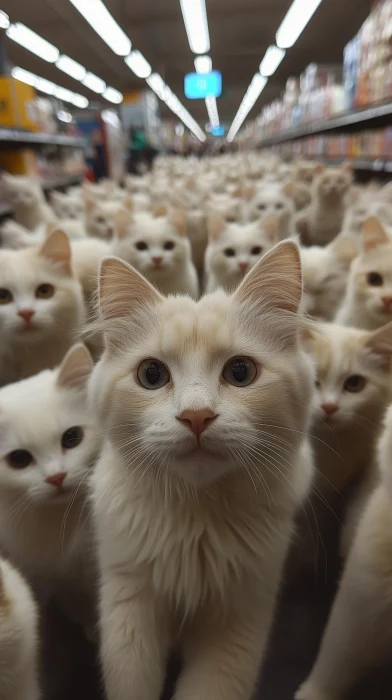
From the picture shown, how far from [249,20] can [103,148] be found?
6.78ft

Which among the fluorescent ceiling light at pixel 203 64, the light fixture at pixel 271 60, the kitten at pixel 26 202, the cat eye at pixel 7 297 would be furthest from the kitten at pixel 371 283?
the fluorescent ceiling light at pixel 203 64

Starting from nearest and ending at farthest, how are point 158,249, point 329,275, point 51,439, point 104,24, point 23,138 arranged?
point 51,439
point 329,275
point 158,249
point 23,138
point 104,24

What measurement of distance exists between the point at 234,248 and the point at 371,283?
2.16 ft

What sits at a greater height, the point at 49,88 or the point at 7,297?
the point at 49,88

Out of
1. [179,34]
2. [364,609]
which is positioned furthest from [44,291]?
[179,34]

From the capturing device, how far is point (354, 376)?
112 cm

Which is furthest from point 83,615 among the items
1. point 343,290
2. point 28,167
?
point 28,167

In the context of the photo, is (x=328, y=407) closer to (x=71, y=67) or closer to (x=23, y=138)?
(x=23, y=138)

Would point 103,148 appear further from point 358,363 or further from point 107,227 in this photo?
point 358,363

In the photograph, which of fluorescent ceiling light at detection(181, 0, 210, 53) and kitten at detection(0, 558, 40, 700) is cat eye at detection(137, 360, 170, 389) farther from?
fluorescent ceiling light at detection(181, 0, 210, 53)

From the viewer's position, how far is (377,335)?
109cm

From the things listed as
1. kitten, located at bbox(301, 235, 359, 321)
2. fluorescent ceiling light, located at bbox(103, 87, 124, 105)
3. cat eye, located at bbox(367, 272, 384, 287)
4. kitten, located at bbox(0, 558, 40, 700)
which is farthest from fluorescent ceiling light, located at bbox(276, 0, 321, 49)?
fluorescent ceiling light, located at bbox(103, 87, 124, 105)

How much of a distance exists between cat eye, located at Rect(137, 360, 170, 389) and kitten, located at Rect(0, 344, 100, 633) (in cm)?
30

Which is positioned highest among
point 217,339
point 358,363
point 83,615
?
point 217,339
